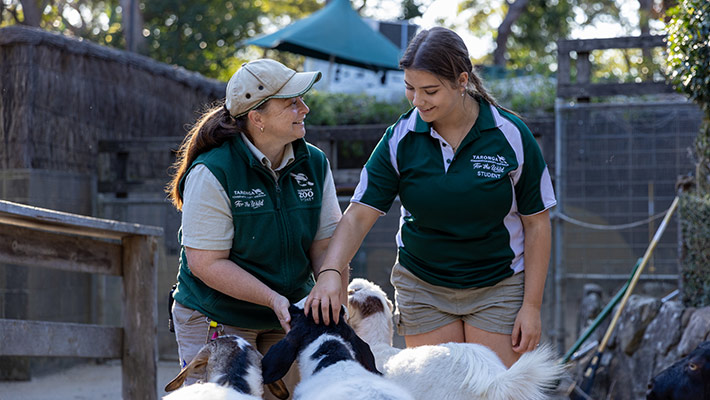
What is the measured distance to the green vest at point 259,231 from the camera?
3.73 metres

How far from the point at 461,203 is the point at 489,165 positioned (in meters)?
0.22

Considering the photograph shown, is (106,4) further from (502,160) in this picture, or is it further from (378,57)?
(502,160)

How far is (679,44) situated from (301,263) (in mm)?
4808

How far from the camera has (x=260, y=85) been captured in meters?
3.75

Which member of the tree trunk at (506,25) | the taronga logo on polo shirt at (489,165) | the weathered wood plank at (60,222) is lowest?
the weathered wood plank at (60,222)

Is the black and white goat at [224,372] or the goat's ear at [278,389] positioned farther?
the goat's ear at [278,389]

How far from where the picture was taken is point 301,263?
3936mm

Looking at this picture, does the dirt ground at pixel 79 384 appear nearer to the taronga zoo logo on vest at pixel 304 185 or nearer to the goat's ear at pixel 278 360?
the taronga zoo logo on vest at pixel 304 185

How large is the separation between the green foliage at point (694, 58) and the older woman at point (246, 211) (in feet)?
14.6

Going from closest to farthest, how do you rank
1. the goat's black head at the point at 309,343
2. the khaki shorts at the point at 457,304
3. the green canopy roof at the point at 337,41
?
the goat's black head at the point at 309,343, the khaki shorts at the point at 457,304, the green canopy roof at the point at 337,41

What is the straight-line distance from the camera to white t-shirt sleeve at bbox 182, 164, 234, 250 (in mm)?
3652

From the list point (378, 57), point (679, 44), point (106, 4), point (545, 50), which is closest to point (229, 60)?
point (106, 4)

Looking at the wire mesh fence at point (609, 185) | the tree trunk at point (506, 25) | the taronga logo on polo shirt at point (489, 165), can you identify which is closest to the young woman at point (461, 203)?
the taronga logo on polo shirt at point (489, 165)

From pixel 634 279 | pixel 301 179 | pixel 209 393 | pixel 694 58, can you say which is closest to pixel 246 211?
pixel 301 179
